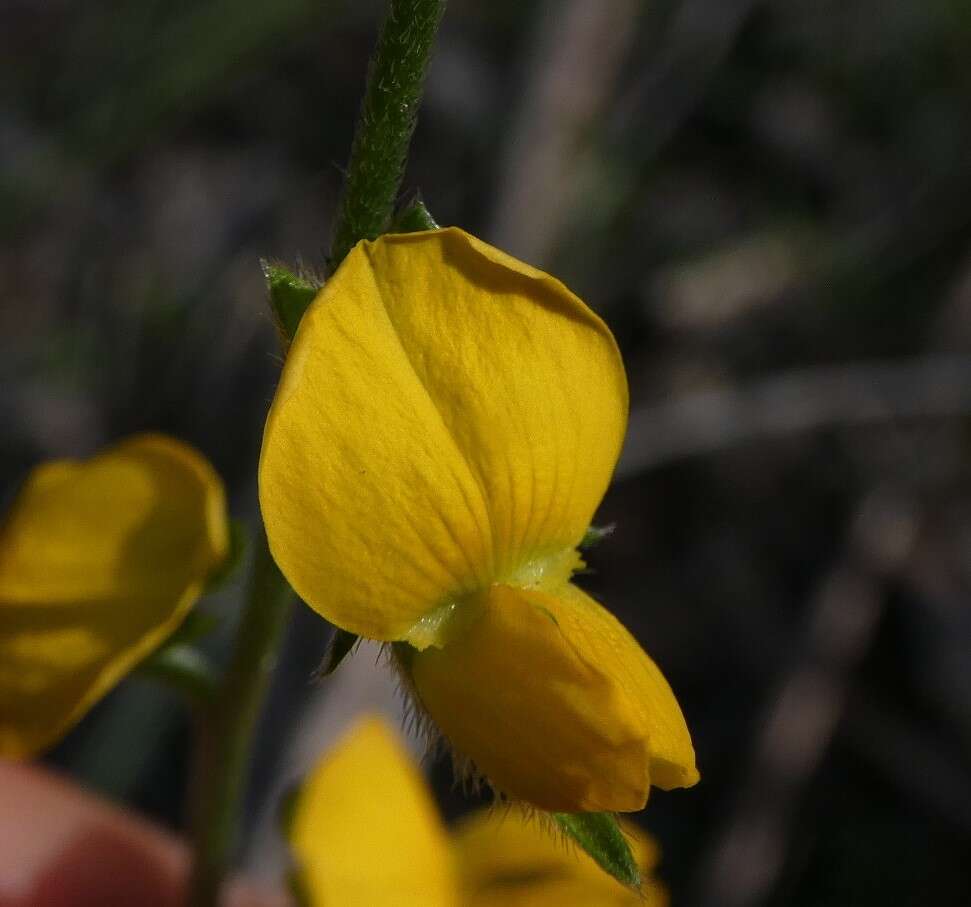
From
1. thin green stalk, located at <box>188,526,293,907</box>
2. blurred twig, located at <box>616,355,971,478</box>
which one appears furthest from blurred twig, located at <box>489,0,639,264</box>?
thin green stalk, located at <box>188,526,293,907</box>

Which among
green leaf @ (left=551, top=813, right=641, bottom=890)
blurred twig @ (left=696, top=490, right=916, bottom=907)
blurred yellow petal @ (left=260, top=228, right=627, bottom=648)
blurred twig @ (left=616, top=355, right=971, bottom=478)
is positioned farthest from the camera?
blurred twig @ (left=616, top=355, right=971, bottom=478)

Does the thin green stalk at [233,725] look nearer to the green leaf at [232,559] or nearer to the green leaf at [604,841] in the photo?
the green leaf at [232,559]

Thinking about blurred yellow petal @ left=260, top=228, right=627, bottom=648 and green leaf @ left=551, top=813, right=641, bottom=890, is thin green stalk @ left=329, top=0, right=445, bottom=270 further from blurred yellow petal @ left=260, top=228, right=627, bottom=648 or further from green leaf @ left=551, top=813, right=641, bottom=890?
green leaf @ left=551, top=813, right=641, bottom=890

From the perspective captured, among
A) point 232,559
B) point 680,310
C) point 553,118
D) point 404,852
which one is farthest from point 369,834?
point 680,310

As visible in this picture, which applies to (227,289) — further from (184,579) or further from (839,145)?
(184,579)

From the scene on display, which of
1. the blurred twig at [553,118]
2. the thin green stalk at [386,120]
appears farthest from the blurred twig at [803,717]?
the thin green stalk at [386,120]

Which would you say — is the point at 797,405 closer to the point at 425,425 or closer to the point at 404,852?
the point at 404,852
